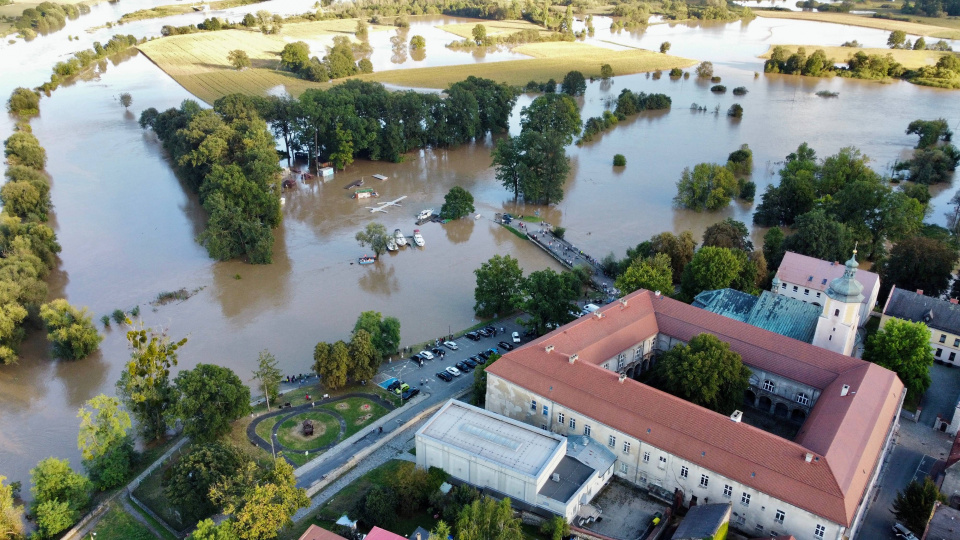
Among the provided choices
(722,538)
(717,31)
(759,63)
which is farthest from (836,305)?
(717,31)

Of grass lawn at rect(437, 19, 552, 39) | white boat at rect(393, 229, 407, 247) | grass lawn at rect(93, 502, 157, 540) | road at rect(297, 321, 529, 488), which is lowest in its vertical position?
grass lawn at rect(93, 502, 157, 540)

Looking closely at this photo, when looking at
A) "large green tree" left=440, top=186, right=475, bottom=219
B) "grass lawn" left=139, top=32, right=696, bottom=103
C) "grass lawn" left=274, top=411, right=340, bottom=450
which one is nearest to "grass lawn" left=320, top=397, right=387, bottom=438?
"grass lawn" left=274, top=411, right=340, bottom=450

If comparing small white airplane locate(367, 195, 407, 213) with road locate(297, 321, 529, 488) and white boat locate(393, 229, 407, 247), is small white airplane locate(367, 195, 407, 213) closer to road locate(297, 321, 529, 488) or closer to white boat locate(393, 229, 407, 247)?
white boat locate(393, 229, 407, 247)

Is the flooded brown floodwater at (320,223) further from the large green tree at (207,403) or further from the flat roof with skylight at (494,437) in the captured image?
the flat roof with skylight at (494,437)

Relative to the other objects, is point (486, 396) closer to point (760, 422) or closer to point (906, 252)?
point (760, 422)

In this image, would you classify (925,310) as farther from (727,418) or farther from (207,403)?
(207,403)

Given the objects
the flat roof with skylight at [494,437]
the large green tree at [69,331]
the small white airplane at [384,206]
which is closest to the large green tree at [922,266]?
the flat roof with skylight at [494,437]

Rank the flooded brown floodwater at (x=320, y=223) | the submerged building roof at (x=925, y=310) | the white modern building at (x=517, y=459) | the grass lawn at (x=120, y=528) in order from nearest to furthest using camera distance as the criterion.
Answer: the white modern building at (x=517, y=459), the grass lawn at (x=120, y=528), the submerged building roof at (x=925, y=310), the flooded brown floodwater at (x=320, y=223)
